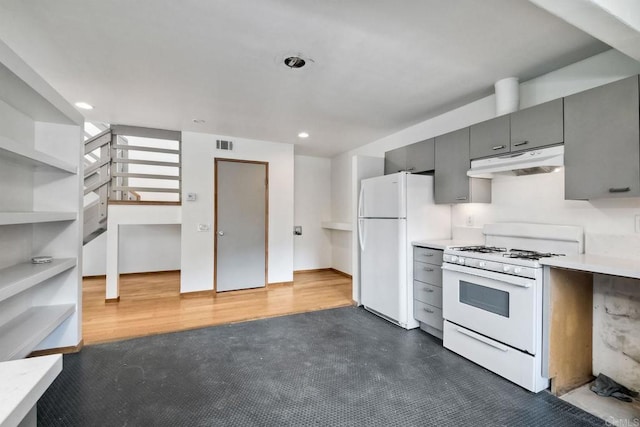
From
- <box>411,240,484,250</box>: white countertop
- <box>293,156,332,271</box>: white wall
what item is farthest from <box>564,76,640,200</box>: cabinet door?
<box>293,156,332,271</box>: white wall

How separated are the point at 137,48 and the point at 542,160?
3173 millimetres

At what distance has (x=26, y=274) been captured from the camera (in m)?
2.03

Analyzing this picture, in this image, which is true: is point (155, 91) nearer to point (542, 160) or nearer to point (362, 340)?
point (362, 340)

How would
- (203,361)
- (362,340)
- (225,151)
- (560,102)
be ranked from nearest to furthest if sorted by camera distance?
(560,102) < (203,361) < (362,340) < (225,151)

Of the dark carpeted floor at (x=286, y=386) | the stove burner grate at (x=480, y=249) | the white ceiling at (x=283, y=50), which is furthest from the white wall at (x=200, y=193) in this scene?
the stove burner grate at (x=480, y=249)

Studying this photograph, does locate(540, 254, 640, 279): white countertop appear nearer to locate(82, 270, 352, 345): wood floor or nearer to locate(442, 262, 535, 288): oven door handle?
locate(442, 262, 535, 288): oven door handle

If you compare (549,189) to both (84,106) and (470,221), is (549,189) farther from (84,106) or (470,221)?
(84,106)

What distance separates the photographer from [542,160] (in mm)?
2219

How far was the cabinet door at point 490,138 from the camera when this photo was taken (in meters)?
2.49

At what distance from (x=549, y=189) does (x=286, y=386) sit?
2.66 m

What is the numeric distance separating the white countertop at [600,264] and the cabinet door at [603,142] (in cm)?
43

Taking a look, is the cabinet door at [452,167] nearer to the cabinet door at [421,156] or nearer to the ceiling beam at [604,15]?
the cabinet door at [421,156]

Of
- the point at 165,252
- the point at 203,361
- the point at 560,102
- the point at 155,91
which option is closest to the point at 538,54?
the point at 560,102

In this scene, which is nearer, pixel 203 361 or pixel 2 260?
pixel 2 260
